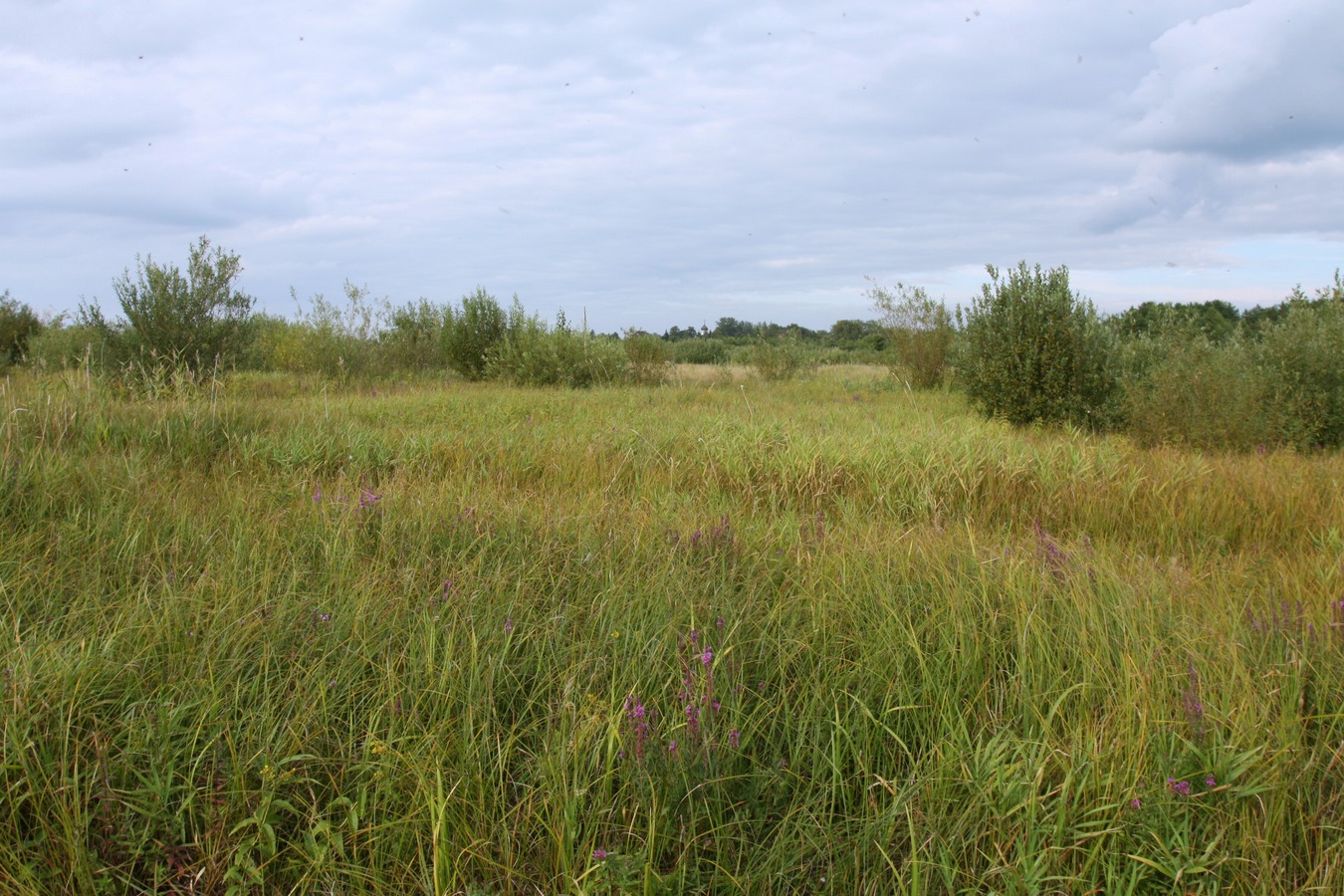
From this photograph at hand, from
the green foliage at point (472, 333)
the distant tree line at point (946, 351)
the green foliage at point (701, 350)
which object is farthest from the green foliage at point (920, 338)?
the green foliage at point (701, 350)

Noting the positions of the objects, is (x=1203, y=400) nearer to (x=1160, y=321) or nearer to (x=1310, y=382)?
(x=1310, y=382)

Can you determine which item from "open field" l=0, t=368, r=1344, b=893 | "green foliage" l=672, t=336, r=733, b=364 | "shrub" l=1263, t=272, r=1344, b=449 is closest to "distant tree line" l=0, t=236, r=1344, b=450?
"shrub" l=1263, t=272, r=1344, b=449

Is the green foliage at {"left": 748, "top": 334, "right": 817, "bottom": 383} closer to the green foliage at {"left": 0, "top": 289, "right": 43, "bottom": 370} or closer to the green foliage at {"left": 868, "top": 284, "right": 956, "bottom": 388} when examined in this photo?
the green foliage at {"left": 868, "top": 284, "right": 956, "bottom": 388}

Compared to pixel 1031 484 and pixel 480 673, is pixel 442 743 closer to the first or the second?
pixel 480 673

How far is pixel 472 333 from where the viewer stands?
16.1m

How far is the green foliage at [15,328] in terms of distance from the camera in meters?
18.4

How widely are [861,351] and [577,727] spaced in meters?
27.1

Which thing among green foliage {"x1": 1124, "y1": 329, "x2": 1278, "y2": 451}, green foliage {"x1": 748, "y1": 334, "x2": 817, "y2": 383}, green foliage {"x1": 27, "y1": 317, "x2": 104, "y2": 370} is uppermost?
green foliage {"x1": 27, "y1": 317, "x2": 104, "y2": 370}

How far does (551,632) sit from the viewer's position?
260 centimetres

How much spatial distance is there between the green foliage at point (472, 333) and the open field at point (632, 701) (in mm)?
12013

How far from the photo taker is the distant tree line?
7.34 m

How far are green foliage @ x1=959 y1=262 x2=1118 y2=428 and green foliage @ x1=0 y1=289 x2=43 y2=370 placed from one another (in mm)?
21238

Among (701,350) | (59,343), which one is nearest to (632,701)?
(59,343)

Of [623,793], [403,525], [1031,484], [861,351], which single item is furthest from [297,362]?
[861,351]
